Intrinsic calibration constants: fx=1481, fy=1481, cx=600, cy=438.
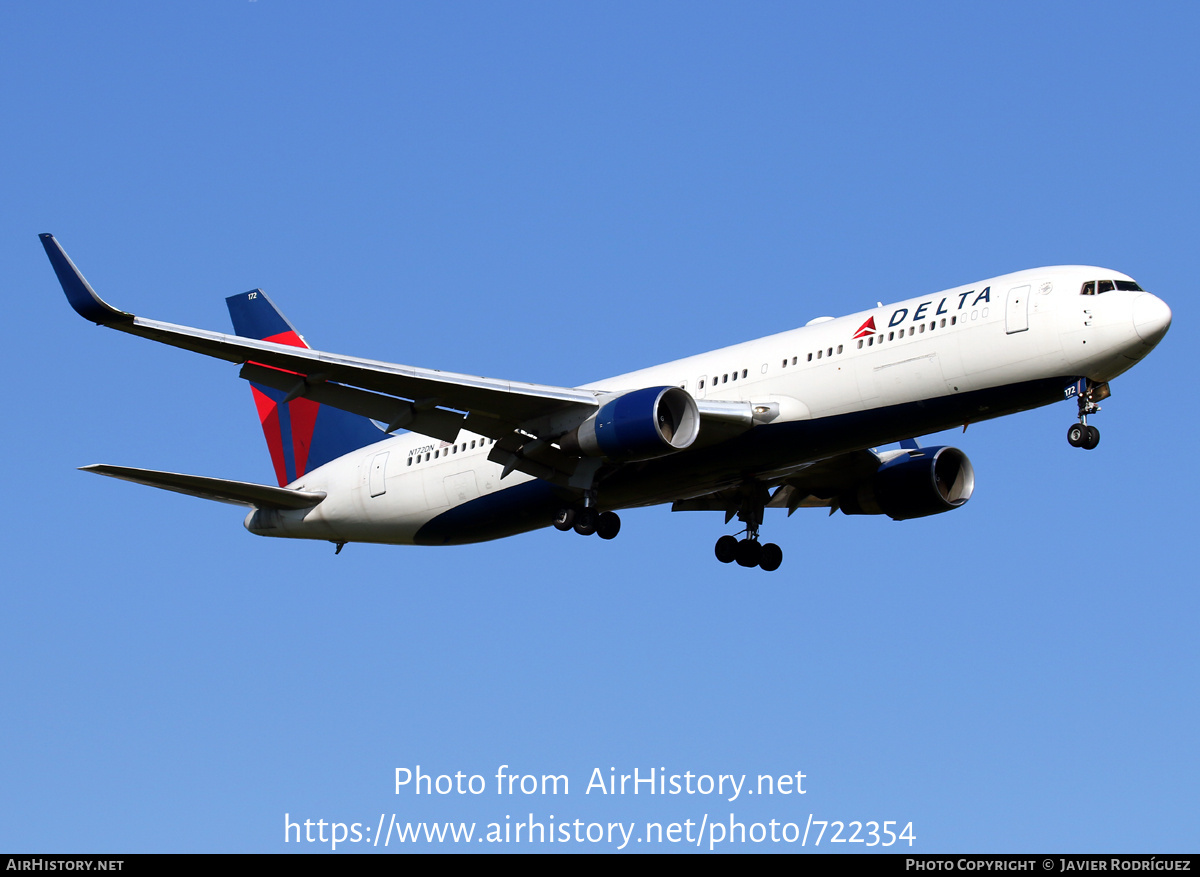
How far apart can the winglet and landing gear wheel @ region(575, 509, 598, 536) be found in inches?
429

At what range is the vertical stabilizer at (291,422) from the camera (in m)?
39.2

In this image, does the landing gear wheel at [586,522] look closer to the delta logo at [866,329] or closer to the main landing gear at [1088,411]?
the delta logo at [866,329]

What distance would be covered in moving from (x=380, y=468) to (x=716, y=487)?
8885 millimetres

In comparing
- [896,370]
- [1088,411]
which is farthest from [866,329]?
[1088,411]

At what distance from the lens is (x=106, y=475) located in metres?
31.5

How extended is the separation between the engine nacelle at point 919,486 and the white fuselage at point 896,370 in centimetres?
451

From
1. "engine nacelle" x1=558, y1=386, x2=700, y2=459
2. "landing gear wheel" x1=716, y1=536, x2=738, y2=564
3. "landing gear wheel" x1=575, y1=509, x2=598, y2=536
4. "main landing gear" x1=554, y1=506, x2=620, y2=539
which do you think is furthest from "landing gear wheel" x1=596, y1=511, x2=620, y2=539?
"landing gear wheel" x1=716, y1=536, x2=738, y2=564

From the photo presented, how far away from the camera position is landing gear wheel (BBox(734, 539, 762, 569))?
3647 cm

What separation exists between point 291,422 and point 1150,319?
22.4m

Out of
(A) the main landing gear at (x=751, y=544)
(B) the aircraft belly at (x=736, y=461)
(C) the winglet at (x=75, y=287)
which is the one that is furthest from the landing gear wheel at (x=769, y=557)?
(C) the winglet at (x=75, y=287)

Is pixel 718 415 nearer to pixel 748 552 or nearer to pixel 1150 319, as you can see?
pixel 748 552

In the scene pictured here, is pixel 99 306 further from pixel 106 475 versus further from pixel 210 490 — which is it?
pixel 210 490

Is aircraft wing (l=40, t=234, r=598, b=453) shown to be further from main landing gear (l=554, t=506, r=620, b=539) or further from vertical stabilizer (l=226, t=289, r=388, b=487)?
vertical stabilizer (l=226, t=289, r=388, b=487)

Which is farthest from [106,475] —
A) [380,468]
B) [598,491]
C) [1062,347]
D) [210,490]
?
[1062,347]
